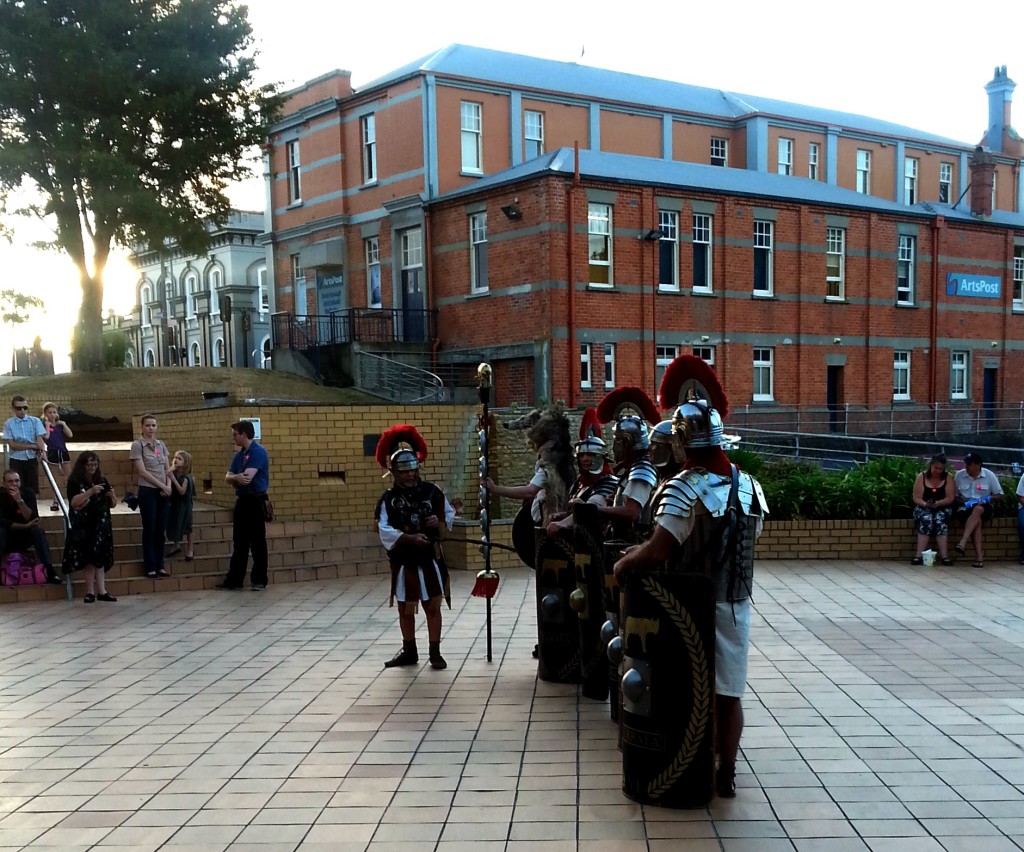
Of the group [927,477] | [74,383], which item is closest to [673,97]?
[74,383]

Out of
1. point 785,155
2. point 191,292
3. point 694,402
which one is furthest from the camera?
point 191,292

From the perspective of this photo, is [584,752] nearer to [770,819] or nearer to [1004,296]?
[770,819]

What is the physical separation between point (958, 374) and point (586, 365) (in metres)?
15.4

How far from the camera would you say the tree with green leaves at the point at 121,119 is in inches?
859

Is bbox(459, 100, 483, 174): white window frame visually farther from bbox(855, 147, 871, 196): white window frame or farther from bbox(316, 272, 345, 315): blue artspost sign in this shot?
bbox(855, 147, 871, 196): white window frame

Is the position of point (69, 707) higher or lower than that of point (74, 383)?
lower

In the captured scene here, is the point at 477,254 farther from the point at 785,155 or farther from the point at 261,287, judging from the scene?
the point at 261,287

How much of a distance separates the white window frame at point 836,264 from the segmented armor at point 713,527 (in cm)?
2660

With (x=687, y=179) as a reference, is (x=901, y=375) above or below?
below

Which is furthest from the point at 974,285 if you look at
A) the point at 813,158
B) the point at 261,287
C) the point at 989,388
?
the point at 261,287

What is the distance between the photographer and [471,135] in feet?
97.0

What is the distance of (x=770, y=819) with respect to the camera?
450 cm

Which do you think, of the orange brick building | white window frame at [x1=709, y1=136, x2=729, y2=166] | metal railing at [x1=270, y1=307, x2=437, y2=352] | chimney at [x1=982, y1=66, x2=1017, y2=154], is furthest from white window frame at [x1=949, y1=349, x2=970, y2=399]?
metal railing at [x1=270, y1=307, x2=437, y2=352]

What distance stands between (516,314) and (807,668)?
746 inches
